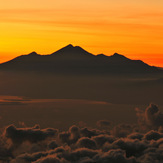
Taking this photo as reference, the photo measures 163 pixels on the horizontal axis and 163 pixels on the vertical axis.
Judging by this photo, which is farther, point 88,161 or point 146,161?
point 146,161

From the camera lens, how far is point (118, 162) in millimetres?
156750

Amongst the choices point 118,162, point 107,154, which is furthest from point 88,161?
point 107,154

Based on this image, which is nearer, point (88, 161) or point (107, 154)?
point (88, 161)

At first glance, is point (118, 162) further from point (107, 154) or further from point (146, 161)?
point (107, 154)

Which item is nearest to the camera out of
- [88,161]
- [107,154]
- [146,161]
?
[88,161]

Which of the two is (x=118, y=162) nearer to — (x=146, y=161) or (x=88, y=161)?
(x=146, y=161)

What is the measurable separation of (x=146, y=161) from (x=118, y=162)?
33.5 feet

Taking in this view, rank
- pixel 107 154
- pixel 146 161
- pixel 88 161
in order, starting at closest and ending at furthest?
pixel 88 161 → pixel 146 161 → pixel 107 154

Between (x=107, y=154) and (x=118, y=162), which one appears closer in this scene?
(x=118, y=162)

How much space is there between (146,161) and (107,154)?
157 feet

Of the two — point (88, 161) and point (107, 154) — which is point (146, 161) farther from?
point (107, 154)

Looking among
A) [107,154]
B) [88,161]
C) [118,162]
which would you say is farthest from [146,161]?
[107,154]

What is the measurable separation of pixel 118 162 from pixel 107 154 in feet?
135

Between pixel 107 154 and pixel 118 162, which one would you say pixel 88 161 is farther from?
pixel 107 154
